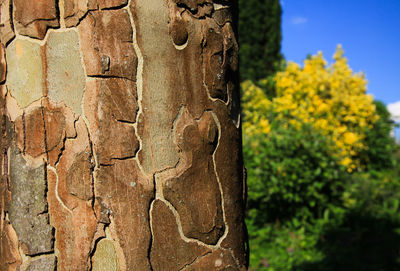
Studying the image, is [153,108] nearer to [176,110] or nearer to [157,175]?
[176,110]

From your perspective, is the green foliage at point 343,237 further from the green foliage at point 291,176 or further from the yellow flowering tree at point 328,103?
the yellow flowering tree at point 328,103

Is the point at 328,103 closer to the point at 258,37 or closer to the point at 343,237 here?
the point at 343,237

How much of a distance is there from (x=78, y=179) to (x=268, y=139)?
183 inches

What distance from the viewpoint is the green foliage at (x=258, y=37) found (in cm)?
1149

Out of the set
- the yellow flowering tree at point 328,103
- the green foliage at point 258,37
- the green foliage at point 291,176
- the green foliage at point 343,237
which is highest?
the green foliage at point 258,37

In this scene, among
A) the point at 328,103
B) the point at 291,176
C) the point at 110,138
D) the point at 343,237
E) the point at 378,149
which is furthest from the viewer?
the point at 378,149

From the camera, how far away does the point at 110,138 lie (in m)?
0.93

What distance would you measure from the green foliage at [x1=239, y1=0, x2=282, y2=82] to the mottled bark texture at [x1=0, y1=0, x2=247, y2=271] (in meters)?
10.7

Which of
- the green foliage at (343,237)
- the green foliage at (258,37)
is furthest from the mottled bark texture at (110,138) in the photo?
the green foliage at (258,37)

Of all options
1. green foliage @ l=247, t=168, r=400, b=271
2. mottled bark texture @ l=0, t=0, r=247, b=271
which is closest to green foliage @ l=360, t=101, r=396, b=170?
green foliage @ l=247, t=168, r=400, b=271

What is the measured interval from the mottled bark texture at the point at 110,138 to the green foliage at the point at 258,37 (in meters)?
10.7

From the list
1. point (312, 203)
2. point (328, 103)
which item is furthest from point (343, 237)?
point (328, 103)

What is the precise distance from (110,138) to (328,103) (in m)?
6.90

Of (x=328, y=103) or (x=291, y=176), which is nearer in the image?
(x=291, y=176)
